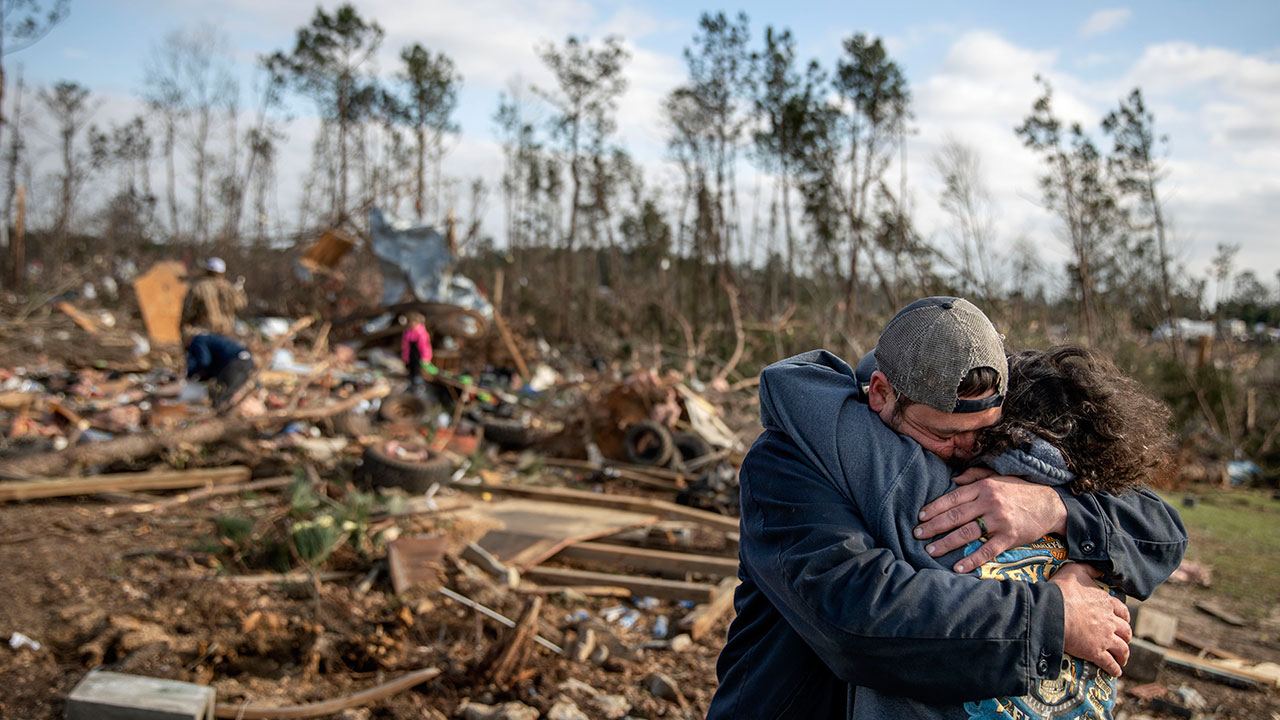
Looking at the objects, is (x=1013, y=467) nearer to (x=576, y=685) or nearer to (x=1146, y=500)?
(x=1146, y=500)

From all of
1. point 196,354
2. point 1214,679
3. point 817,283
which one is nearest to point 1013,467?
point 1214,679

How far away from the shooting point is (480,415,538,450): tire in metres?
11.8

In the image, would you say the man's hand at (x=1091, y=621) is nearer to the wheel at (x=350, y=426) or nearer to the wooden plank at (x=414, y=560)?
the wooden plank at (x=414, y=560)

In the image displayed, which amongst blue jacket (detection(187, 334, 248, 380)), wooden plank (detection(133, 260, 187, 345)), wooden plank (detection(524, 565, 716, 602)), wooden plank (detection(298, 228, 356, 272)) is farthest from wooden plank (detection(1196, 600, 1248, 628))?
wooden plank (detection(298, 228, 356, 272))

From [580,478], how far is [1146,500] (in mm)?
9007

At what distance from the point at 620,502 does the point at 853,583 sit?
Answer: 7.40m

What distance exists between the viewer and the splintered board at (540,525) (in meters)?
6.87

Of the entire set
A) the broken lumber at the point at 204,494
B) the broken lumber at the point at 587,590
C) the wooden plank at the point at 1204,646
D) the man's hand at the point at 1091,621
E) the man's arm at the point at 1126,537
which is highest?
the man's arm at the point at 1126,537

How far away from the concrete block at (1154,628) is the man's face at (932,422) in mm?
4768

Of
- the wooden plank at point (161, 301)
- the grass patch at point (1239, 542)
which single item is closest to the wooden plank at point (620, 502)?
the grass patch at point (1239, 542)

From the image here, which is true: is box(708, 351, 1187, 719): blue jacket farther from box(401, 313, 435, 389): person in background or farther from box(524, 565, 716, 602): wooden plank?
box(401, 313, 435, 389): person in background

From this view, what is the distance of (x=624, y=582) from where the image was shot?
6570 mm

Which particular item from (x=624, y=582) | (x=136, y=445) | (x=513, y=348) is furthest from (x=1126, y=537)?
(x=513, y=348)

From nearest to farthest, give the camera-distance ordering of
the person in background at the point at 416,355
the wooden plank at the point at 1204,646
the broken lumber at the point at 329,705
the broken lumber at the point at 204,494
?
1. the broken lumber at the point at 329,705
2. the wooden plank at the point at 1204,646
3. the broken lumber at the point at 204,494
4. the person in background at the point at 416,355
